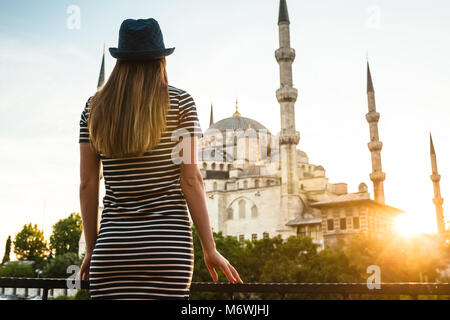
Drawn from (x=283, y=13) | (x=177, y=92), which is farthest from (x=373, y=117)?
(x=177, y=92)

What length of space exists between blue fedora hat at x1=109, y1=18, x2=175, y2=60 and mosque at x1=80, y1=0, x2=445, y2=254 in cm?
3057

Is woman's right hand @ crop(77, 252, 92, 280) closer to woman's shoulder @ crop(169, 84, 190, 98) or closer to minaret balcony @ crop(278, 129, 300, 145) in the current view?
woman's shoulder @ crop(169, 84, 190, 98)

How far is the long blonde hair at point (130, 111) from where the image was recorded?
A: 5.36 ft

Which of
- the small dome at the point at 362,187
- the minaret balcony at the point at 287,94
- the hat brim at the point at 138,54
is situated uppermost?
the minaret balcony at the point at 287,94

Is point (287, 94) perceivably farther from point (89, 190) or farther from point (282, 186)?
point (89, 190)

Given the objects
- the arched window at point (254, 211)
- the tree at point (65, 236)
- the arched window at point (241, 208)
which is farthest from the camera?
the tree at point (65, 236)

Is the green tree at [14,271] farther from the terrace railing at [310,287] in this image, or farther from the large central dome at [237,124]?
the terrace railing at [310,287]

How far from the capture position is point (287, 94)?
33406 millimetres

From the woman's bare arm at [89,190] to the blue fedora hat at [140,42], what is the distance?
1.27 feet

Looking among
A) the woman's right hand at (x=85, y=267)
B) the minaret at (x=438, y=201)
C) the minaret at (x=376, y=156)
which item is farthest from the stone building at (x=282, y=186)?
the woman's right hand at (x=85, y=267)

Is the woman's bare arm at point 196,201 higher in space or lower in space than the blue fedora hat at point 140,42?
lower
